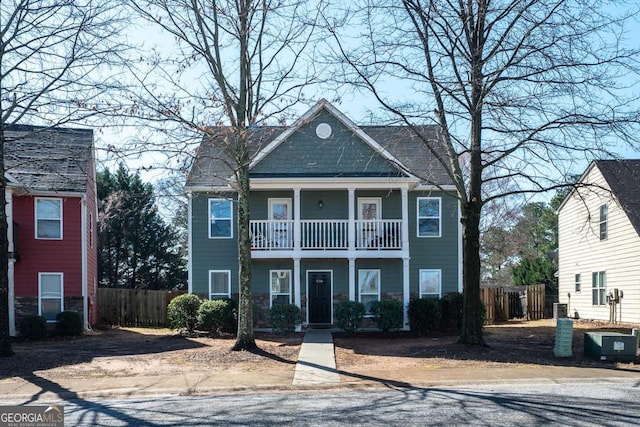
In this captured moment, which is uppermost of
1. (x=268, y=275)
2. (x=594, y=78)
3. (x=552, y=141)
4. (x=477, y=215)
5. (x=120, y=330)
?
(x=594, y=78)

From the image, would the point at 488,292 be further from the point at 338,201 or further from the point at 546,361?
the point at 546,361

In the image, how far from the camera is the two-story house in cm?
2112

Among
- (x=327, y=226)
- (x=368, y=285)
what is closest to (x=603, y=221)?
(x=368, y=285)

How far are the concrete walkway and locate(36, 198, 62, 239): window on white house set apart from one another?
1000 cm

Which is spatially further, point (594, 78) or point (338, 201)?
point (338, 201)

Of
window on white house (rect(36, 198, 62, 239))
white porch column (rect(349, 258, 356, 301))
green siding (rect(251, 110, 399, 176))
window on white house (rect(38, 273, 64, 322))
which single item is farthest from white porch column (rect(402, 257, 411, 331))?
window on white house (rect(36, 198, 62, 239))

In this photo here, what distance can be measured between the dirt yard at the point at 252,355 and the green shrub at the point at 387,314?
2.57 feet

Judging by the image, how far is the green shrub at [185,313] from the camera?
66.9 ft

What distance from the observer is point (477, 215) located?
1548 centimetres

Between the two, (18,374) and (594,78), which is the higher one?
(594,78)

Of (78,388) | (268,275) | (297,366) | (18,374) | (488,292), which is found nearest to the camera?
(78,388)

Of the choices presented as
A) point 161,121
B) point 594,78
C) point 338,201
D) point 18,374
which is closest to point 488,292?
point 338,201

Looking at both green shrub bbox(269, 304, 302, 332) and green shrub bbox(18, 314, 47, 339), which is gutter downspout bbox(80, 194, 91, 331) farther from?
green shrub bbox(269, 304, 302, 332)

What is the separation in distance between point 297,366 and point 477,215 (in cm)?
591
